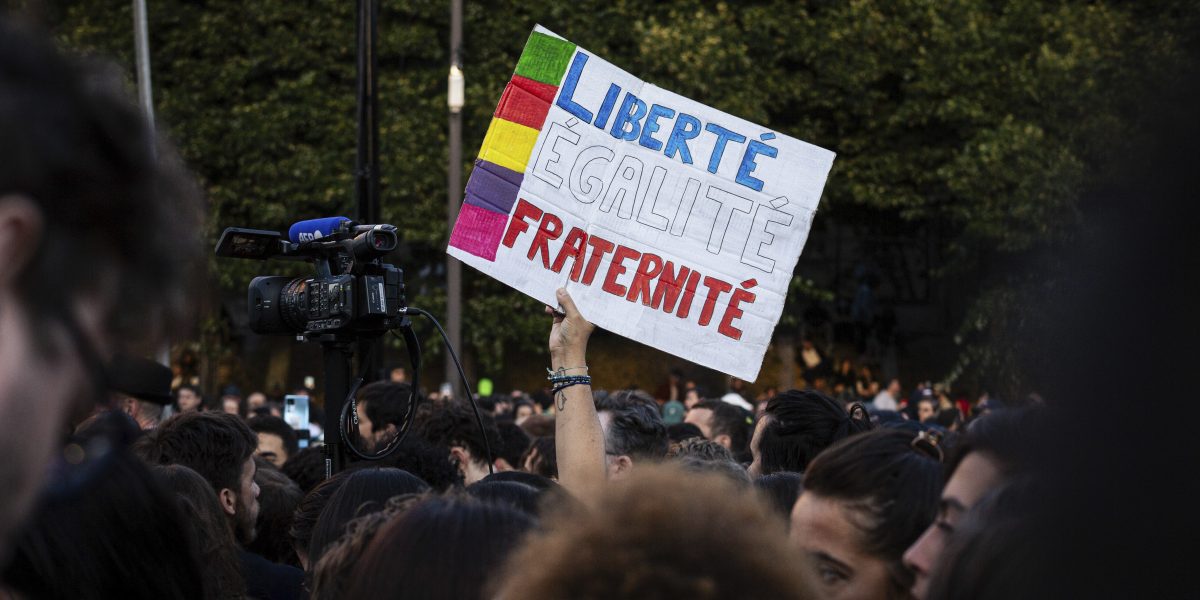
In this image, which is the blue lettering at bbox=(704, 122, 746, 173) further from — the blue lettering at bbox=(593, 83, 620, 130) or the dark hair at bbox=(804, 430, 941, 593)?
the dark hair at bbox=(804, 430, 941, 593)

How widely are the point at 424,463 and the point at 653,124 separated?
1.56m

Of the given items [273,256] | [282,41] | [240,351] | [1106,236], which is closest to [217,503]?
[273,256]

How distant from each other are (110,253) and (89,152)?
0.31 ft

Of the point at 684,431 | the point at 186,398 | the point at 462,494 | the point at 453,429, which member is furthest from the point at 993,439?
the point at 186,398

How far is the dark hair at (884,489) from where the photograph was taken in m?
2.53

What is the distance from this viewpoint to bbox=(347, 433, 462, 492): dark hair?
196 inches

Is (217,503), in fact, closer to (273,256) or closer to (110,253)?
(273,256)

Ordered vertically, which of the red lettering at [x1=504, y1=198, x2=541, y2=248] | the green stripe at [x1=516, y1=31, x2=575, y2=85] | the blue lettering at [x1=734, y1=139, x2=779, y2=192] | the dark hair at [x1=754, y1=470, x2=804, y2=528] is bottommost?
the dark hair at [x1=754, y1=470, x2=804, y2=528]

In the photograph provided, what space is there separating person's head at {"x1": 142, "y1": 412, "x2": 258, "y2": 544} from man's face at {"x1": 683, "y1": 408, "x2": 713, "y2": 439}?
357 centimetres

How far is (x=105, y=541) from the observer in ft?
7.14

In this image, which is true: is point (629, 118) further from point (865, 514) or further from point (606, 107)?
point (865, 514)

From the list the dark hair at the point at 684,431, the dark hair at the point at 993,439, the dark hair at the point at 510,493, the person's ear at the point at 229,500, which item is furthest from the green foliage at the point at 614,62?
the dark hair at the point at 993,439

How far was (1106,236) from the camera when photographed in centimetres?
103

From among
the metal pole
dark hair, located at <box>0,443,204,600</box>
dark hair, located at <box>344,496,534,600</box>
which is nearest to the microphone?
dark hair, located at <box>0,443,204,600</box>
